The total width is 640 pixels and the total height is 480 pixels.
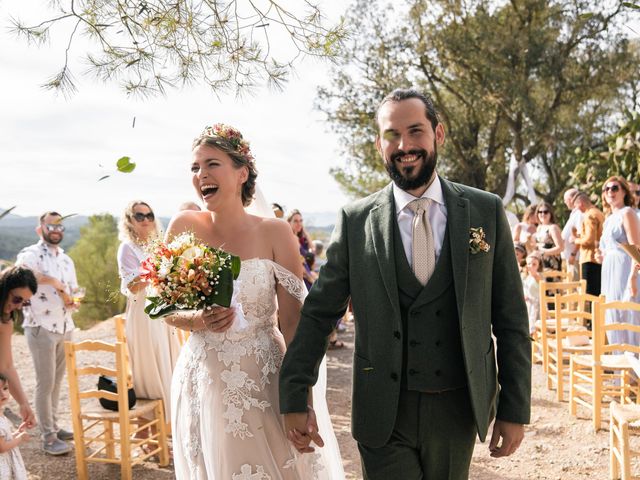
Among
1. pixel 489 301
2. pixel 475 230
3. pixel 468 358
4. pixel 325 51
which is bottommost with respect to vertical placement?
pixel 468 358

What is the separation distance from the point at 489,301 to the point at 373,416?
25.7 inches

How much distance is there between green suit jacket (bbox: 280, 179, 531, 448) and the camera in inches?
93.2

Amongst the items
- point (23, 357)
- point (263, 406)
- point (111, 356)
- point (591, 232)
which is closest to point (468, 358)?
point (263, 406)

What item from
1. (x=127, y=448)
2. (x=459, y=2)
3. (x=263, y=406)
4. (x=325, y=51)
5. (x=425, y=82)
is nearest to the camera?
(x=263, y=406)

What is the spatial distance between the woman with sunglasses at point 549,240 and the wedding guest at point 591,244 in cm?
61

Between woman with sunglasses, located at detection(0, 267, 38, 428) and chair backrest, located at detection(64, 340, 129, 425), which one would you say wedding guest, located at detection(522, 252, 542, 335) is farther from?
woman with sunglasses, located at detection(0, 267, 38, 428)

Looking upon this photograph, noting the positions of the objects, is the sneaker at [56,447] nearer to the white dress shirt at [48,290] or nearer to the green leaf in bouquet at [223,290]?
the white dress shirt at [48,290]

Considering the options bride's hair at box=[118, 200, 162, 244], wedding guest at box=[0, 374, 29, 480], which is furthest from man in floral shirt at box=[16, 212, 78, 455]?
wedding guest at box=[0, 374, 29, 480]

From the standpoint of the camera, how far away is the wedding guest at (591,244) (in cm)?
862

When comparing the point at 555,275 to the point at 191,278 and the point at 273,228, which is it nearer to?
the point at 273,228

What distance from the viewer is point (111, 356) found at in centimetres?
1058

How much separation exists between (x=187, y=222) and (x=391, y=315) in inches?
55.0

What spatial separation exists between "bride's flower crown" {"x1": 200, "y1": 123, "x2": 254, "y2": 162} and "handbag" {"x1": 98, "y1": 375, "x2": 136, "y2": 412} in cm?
265

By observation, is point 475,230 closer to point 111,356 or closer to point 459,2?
point 111,356
